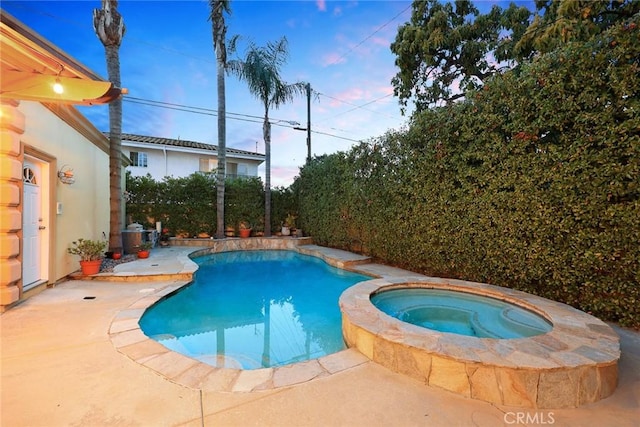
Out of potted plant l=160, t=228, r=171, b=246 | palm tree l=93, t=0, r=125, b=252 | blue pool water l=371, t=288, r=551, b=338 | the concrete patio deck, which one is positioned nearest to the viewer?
the concrete patio deck

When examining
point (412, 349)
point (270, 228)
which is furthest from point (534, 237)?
point (270, 228)

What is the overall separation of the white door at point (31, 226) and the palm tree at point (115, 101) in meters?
2.67

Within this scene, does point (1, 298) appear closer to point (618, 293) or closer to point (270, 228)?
point (618, 293)

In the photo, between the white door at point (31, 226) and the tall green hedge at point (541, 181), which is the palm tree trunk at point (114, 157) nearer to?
the white door at point (31, 226)

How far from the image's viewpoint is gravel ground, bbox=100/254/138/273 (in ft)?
22.1

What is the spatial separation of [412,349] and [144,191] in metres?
12.7

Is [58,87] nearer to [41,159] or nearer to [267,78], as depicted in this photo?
[41,159]

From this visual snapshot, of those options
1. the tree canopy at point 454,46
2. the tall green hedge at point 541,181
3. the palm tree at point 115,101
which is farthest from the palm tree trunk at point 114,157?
the tree canopy at point 454,46

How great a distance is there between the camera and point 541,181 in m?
4.44

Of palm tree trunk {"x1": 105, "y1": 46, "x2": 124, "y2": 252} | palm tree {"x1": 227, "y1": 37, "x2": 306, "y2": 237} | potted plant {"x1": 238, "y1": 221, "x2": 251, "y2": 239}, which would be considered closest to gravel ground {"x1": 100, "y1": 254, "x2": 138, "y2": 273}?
palm tree trunk {"x1": 105, "y1": 46, "x2": 124, "y2": 252}

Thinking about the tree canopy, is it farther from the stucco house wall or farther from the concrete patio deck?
the stucco house wall

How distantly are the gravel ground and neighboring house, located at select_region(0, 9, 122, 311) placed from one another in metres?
0.57

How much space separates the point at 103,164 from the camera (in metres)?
8.13

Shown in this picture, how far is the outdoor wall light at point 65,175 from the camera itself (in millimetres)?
5594
